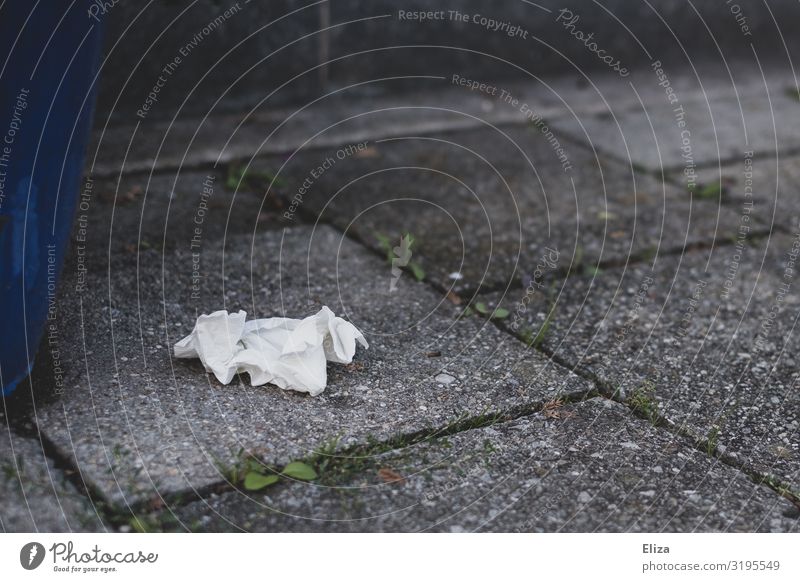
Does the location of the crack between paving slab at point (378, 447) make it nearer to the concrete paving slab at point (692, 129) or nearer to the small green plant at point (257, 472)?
the small green plant at point (257, 472)

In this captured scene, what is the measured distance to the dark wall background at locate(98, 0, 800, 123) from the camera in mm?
3525

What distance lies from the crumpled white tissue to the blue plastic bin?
32cm

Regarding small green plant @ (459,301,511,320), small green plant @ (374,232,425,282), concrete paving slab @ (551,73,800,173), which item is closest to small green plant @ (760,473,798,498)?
small green plant @ (459,301,511,320)

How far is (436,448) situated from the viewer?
5.61ft

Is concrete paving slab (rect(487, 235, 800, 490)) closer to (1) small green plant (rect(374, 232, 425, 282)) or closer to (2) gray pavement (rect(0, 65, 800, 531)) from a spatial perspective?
(2) gray pavement (rect(0, 65, 800, 531))

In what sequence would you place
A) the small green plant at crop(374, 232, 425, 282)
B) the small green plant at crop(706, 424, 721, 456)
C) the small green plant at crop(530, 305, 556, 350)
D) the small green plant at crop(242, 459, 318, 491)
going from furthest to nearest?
the small green plant at crop(374, 232, 425, 282) < the small green plant at crop(530, 305, 556, 350) < the small green plant at crop(706, 424, 721, 456) < the small green plant at crop(242, 459, 318, 491)

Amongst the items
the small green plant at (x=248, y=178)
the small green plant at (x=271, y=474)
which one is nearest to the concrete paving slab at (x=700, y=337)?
the small green plant at (x=271, y=474)

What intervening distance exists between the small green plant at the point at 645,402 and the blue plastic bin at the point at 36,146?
1230 mm

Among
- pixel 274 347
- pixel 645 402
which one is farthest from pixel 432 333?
pixel 645 402

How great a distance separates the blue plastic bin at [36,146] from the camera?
62.4 inches

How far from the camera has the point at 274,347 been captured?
1.93m

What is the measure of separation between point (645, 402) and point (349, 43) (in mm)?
2593

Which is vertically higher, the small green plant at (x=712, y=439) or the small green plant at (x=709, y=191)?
the small green plant at (x=709, y=191)
